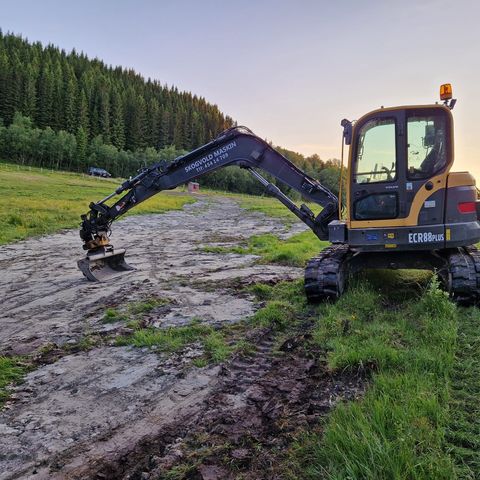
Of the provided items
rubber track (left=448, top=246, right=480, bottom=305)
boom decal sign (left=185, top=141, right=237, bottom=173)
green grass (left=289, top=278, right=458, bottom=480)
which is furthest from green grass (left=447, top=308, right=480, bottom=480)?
boom decal sign (left=185, top=141, right=237, bottom=173)

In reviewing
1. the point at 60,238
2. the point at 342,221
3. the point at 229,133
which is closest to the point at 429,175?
the point at 342,221

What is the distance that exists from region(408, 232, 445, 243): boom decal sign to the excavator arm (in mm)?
1944

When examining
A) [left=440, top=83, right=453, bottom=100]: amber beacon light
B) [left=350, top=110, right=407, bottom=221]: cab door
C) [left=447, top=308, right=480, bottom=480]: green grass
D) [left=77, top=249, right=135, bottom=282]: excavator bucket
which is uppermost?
[left=440, top=83, right=453, bottom=100]: amber beacon light

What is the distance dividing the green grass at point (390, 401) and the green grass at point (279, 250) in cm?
533

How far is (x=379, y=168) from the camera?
7.10 m

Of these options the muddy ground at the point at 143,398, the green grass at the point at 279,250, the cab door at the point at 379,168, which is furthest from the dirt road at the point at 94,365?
the cab door at the point at 379,168

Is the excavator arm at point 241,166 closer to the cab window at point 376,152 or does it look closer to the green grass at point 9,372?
the cab window at point 376,152

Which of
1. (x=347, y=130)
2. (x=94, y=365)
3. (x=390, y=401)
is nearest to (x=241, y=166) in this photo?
(x=347, y=130)

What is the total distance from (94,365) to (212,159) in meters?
5.19

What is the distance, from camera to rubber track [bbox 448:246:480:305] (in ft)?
20.9

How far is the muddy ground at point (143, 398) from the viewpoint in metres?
3.39

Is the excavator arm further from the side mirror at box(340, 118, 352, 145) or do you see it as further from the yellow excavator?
the side mirror at box(340, 118, 352, 145)

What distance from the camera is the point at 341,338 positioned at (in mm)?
5375

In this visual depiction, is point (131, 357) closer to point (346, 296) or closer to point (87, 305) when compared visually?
point (87, 305)
